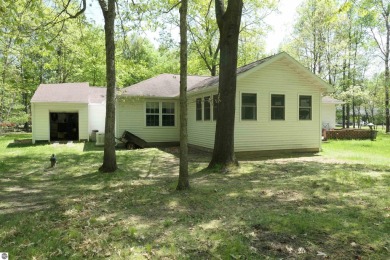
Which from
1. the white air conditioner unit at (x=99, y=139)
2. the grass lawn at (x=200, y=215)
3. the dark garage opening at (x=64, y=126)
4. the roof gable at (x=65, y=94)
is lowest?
the grass lawn at (x=200, y=215)

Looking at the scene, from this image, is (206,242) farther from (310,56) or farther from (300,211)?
(310,56)

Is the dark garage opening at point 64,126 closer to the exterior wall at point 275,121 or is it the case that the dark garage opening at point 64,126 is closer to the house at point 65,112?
the house at point 65,112

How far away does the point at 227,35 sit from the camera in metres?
9.37

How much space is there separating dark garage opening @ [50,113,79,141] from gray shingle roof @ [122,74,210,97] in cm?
653

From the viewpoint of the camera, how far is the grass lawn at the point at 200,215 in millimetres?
3643

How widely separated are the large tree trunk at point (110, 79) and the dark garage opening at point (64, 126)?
13.8 m

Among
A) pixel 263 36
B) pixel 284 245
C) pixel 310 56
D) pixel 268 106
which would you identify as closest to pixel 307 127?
pixel 268 106

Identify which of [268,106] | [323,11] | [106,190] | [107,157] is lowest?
[106,190]

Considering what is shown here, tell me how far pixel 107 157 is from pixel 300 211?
6.12 meters

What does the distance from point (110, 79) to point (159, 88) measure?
9.30 m

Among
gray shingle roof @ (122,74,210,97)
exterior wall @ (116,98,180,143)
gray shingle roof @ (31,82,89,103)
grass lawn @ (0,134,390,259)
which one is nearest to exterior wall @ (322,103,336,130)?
gray shingle roof @ (122,74,210,97)

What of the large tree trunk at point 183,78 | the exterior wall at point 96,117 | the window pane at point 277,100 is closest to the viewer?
the large tree trunk at point 183,78

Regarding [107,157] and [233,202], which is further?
[107,157]

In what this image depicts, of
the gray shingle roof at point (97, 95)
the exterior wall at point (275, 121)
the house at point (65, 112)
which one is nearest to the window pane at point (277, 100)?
the exterior wall at point (275, 121)
